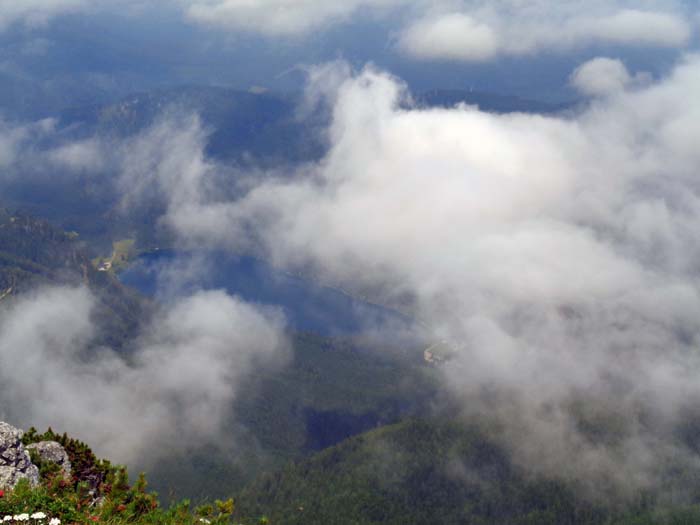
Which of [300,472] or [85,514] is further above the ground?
[300,472]

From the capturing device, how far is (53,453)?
4041cm

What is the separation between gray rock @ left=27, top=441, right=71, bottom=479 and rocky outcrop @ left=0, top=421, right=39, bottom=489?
2556 mm

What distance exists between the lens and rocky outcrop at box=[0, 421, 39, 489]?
3434 centimetres

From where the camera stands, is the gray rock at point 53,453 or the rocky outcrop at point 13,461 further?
the gray rock at point 53,453

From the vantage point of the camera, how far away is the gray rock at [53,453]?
39753mm

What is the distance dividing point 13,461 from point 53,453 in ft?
16.6

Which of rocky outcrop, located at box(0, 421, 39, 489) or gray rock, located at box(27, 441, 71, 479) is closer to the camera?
rocky outcrop, located at box(0, 421, 39, 489)

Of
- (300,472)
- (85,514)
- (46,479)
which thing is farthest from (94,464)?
(300,472)

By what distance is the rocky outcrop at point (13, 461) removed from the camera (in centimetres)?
3434

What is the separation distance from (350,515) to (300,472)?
1143 inches

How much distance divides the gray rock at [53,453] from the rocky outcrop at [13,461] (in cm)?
256

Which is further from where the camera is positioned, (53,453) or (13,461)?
(53,453)

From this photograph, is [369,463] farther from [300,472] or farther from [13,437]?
[13,437]

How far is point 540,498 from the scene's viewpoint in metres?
193
